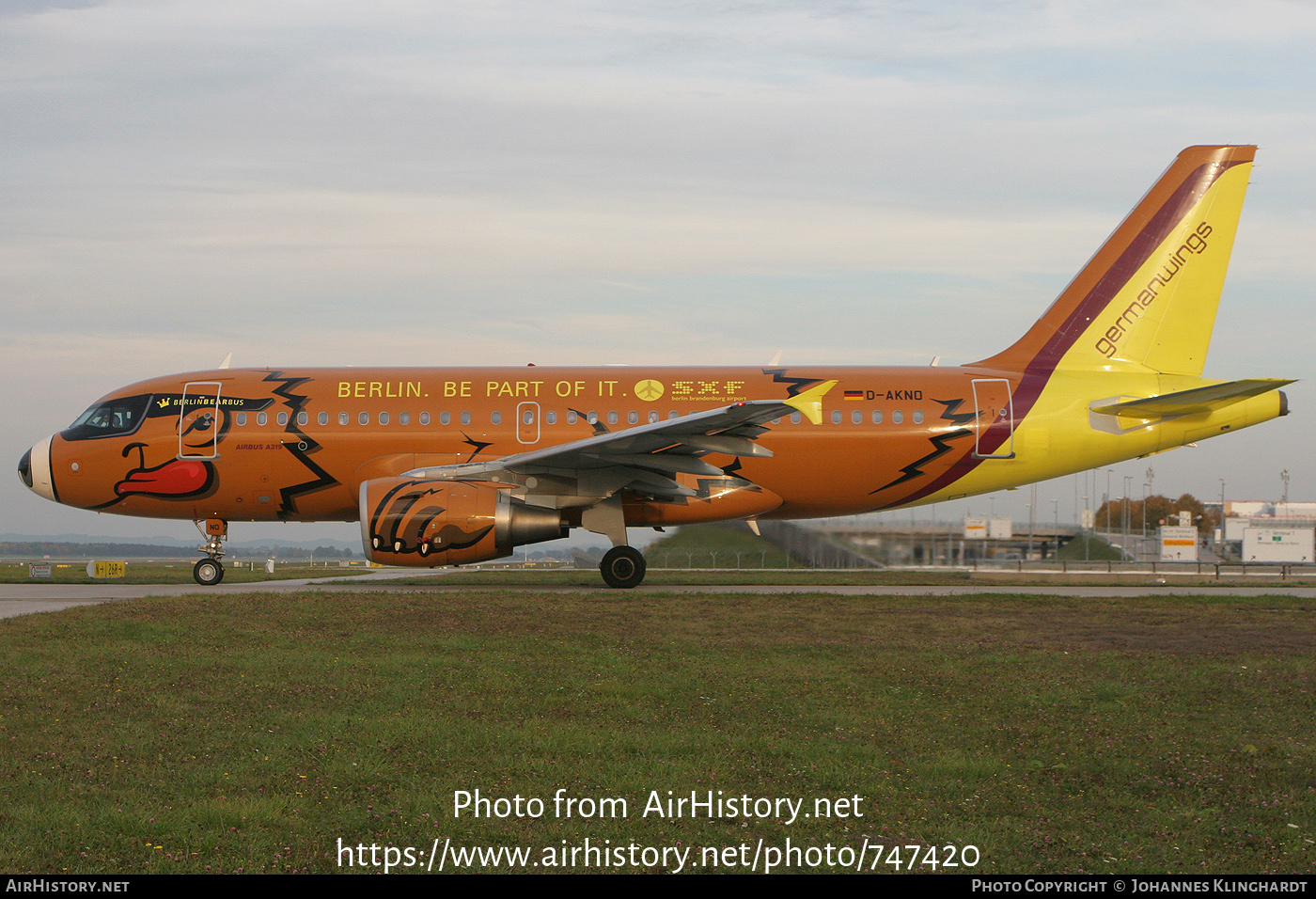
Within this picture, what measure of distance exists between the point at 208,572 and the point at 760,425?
37.0ft

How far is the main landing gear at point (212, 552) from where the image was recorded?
21766 millimetres

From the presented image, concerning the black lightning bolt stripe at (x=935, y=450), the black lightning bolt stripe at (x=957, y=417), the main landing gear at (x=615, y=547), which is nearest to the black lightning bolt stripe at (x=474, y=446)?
the main landing gear at (x=615, y=547)

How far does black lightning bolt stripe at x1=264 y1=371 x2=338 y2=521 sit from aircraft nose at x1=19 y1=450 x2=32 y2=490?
4.94m

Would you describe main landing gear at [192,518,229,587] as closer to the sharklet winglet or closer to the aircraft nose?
the aircraft nose

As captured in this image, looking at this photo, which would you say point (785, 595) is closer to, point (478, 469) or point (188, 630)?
point (478, 469)

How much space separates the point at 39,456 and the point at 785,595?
14531mm

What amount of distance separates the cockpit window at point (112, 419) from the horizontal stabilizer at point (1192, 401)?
710 inches

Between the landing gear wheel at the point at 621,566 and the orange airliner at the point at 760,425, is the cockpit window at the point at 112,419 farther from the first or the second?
the landing gear wheel at the point at 621,566

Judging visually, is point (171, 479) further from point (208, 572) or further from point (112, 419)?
point (208, 572)

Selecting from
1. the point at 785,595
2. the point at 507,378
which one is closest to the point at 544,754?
the point at 785,595

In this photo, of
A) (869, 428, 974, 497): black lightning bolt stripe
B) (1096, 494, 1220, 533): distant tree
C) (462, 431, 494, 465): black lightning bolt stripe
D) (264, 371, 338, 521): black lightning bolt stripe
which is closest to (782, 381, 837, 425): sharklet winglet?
(869, 428, 974, 497): black lightning bolt stripe

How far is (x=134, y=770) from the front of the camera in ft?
22.4

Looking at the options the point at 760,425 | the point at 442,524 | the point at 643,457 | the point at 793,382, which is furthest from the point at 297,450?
the point at 793,382

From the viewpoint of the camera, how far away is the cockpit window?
832 inches
